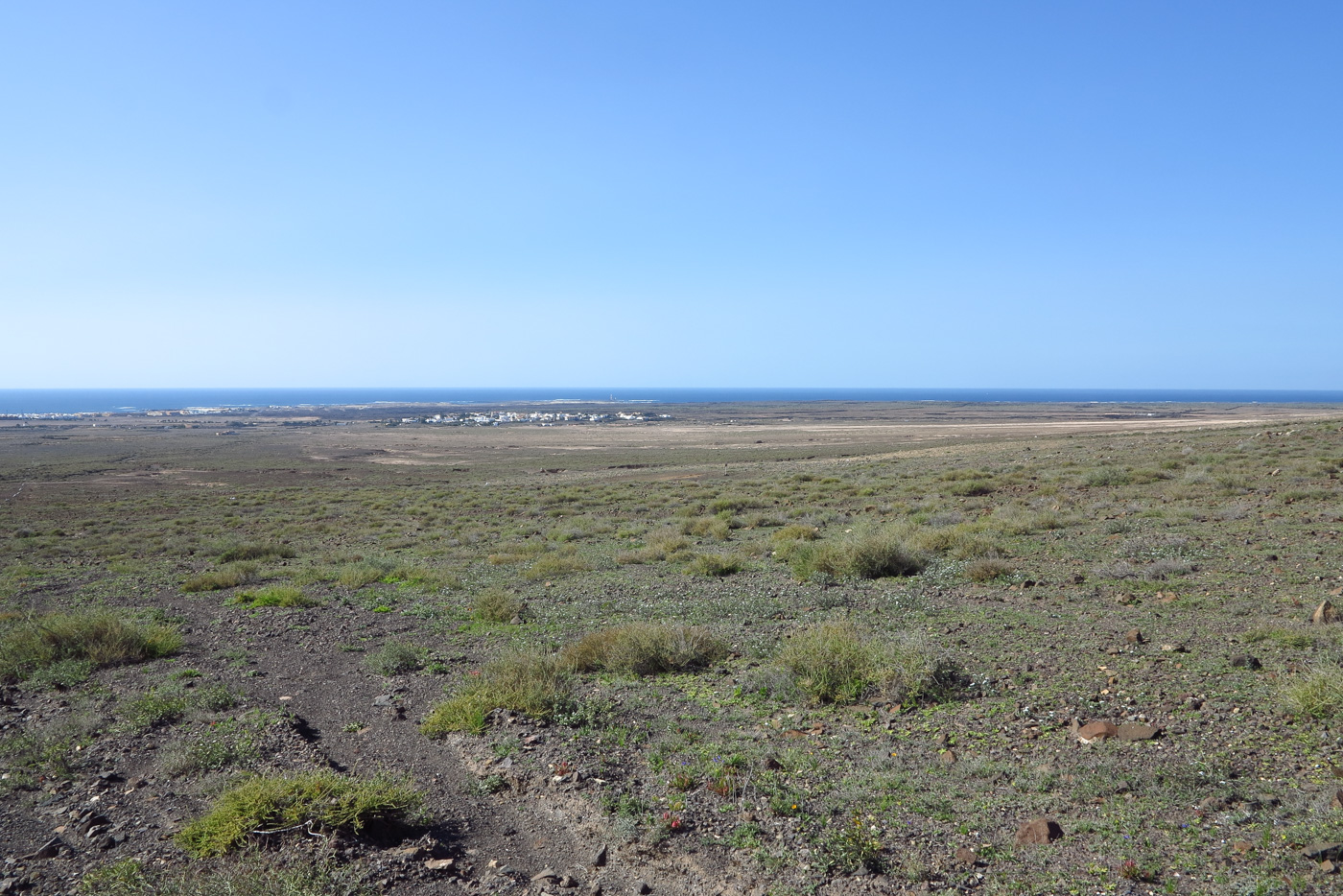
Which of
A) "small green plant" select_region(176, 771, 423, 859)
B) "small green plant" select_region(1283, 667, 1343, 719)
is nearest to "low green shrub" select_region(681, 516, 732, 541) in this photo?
"small green plant" select_region(1283, 667, 1343, 719)

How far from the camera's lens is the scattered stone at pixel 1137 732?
558 centimetres

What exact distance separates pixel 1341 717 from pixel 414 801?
7.03 metres

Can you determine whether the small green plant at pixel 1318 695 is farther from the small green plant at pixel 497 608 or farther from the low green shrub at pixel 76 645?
the low green shrub at pixel 76 645

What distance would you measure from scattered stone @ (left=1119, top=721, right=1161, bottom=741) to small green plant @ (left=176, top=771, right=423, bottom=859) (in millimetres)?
5475

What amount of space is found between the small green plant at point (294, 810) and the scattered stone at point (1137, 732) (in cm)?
548

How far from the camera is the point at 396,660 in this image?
879 cm

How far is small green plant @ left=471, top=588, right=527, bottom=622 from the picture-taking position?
10883 mm

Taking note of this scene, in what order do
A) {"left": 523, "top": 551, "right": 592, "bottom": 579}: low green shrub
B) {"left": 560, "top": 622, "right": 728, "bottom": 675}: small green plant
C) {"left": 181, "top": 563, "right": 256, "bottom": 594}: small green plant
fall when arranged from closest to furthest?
{"left": 560, "top": 622, "right": 728, "bottom": 675}: small green plant → {"left": 523, "top": 551, "right": 592, "bottom": 579}: low green shrub → {"left": 181, "top": 563, "right": 256, "bottom": 594}: small green plant

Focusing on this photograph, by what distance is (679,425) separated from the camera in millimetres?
119938

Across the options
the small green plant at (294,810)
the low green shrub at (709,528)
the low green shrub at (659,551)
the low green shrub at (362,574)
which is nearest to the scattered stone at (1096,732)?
the small green plant at (294,810)

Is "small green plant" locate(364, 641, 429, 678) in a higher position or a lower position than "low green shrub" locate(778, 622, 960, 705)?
lower

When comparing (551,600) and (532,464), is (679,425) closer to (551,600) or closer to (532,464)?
(532,464)

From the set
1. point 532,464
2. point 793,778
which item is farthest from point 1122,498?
point 532,464

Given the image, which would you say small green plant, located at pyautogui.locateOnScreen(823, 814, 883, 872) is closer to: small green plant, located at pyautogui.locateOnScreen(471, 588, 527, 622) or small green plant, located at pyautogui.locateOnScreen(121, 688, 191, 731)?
small green plant, located at pyautogui.locateOnScreen(121, 688, 191, 731)
